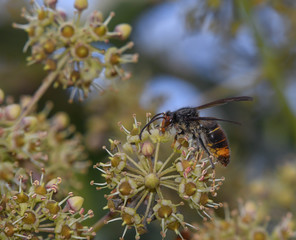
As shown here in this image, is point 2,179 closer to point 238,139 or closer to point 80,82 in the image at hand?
point 80,82

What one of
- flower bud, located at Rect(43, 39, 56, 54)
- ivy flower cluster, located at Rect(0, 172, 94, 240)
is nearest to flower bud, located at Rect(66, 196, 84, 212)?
ivy flower cluster, located at Rect(0, 172, 94, 240)

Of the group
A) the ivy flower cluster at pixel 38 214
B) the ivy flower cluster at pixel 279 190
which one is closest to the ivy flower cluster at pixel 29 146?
the ivy flower cluster at pixel 38 214

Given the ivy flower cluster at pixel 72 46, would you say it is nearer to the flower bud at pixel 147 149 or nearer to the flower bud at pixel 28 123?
the flower bud at pixel 28 123

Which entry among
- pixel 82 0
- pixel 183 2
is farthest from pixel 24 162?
pixel 183 2

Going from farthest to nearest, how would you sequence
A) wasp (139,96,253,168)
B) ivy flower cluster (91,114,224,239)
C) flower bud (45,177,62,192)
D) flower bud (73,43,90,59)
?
flower bud (73,43,90,59)
wasp (139,96,253,168)
flower bud (45,177,62,192)
ivy flower cluster (91,114,224,239)

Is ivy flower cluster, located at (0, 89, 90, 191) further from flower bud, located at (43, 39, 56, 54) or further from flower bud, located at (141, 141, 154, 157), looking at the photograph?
flower bud, located at (141, 141, 154, 157)

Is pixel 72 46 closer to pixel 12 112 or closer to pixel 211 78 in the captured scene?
pixel 12 112

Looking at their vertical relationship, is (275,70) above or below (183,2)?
below
